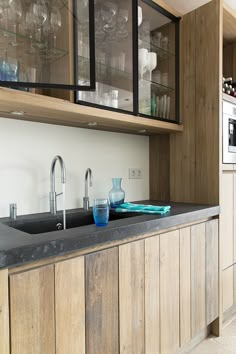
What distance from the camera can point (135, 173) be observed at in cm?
228

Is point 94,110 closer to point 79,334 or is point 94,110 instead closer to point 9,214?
point 9,214

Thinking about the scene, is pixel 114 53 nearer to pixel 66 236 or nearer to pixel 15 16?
pixel 15 16

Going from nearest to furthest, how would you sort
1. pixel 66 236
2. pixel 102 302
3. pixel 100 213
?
pixel 66 236
pixel 102 302
pixel 100 213

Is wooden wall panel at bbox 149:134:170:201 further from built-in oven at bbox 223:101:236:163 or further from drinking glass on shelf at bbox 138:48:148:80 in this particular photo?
drinking glass on shelf at bbox 138:48:148:80

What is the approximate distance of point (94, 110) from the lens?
1466 mm

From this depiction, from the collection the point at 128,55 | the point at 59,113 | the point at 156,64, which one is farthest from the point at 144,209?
the point at 156,64

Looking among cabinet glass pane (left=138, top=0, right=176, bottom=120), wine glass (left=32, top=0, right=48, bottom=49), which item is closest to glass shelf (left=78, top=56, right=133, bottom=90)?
cabinet glass pane (left=138, top=0, right=176, bottom=120)

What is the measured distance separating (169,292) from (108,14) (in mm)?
1748

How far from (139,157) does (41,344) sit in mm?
1619

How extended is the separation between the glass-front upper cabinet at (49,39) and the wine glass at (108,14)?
0.33m

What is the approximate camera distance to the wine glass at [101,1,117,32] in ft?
5.53

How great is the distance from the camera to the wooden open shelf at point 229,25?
200cm

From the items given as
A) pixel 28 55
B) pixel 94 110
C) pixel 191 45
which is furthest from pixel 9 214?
pixel 191 45

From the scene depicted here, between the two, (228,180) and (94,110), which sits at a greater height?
(94,110)
